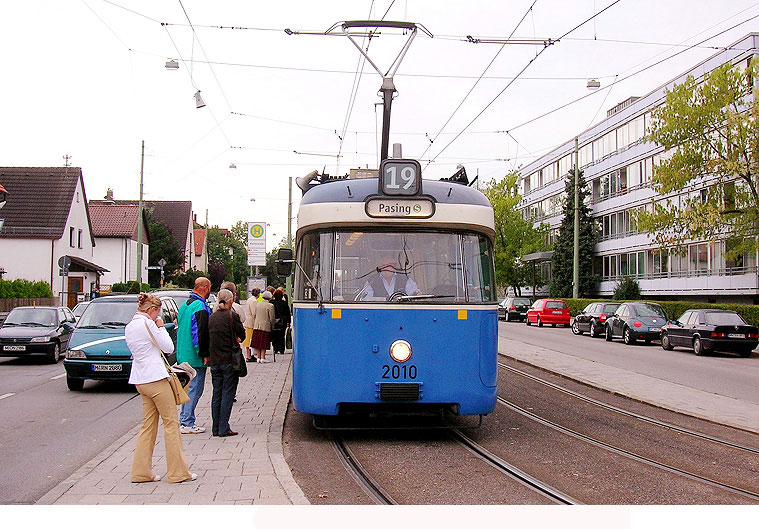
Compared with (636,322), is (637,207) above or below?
above

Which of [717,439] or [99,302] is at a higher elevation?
[99,302]

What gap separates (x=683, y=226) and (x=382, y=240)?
28.2 metres

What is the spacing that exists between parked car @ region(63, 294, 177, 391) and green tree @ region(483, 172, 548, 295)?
200 ft

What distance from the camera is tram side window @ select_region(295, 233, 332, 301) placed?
9297 millimetres

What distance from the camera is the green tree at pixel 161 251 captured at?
7219cm

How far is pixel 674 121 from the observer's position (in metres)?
33.8

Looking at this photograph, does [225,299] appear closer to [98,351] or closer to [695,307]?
[98,351]

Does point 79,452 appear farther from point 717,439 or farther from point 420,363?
point 717,439

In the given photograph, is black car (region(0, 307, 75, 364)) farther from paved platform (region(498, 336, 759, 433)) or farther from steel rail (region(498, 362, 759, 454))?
steel rail (region(498, 362, 759, 454))

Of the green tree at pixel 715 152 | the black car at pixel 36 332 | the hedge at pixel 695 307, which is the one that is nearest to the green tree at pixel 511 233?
the hedge at pixel 695 307

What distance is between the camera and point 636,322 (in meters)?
31.4

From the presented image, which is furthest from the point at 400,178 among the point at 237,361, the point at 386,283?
the point at 237,361

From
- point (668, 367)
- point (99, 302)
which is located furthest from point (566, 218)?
point (99, 302)

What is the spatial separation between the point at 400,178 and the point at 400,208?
0.36 m
